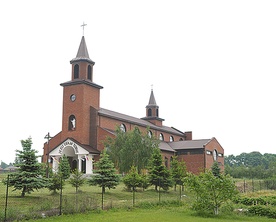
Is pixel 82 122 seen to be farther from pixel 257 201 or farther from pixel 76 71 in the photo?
pixel 257 201

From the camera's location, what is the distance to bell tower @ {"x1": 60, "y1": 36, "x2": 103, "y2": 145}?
134 ft

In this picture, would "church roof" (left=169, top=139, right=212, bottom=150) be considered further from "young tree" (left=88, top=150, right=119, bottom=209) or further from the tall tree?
"young tree" (left=88, top=150, right=119, bottom=209)

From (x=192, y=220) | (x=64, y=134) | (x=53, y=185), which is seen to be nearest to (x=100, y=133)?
(x=64, y=134)

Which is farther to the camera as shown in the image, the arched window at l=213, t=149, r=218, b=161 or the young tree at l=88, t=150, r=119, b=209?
the arched window at l=213, t=149, r=218, b=161

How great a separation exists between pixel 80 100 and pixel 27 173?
21747 millimetres

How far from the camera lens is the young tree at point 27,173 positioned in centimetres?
1964

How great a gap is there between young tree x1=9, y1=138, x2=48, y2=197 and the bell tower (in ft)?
65.2

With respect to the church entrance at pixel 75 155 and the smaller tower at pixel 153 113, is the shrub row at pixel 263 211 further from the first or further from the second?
the smaller tower at pixel 153 113

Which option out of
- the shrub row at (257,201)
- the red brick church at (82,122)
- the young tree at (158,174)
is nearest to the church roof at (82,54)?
the red brick church at (82,122)

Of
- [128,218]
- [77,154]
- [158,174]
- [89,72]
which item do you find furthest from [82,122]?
[128,218]

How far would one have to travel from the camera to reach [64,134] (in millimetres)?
41750

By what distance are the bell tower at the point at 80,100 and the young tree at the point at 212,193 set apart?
23.6 meters

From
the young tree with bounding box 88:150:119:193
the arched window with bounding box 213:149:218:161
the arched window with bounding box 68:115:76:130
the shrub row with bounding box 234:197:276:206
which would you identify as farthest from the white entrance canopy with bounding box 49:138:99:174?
the arched window with bounding box 213:149:218:161

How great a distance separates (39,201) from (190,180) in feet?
26.7
